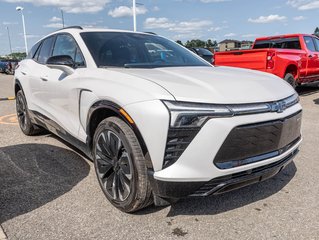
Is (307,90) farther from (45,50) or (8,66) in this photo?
(8,66)

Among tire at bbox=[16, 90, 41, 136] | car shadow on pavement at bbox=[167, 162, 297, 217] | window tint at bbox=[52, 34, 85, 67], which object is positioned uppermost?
window tint at bbox=[52, 34, 85, 67]

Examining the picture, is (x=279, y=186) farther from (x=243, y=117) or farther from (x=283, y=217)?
(x=243, y=117)

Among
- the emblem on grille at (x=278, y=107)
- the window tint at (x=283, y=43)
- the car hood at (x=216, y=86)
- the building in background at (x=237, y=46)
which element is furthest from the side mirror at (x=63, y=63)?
the building in background at (x=237, y=46)

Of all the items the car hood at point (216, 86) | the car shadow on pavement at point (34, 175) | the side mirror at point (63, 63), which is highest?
the side mirror at point (63, 63)

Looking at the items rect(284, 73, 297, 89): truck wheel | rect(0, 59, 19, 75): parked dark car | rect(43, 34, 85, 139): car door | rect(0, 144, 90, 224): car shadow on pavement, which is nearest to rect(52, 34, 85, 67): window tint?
rect(43, 34, 85, 139): car door

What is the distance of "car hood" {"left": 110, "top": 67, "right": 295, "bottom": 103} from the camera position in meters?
2.55

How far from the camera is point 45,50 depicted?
5.07 metres

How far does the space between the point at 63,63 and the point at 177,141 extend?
73.4 inches

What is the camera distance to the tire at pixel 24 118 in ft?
18.1

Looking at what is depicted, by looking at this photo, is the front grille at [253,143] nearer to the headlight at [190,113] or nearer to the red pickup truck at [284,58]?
the headlight at [190,113]

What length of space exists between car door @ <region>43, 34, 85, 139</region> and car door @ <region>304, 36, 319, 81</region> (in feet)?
26.6

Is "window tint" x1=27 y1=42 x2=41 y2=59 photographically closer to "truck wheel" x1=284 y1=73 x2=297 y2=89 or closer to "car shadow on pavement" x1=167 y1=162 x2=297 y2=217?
"car shadow on pavement" x1=167 y1=162 x2=297 y2=217

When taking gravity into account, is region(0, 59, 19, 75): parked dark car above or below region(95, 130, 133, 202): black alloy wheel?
below

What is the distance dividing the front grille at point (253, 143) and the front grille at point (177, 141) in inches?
10.0
